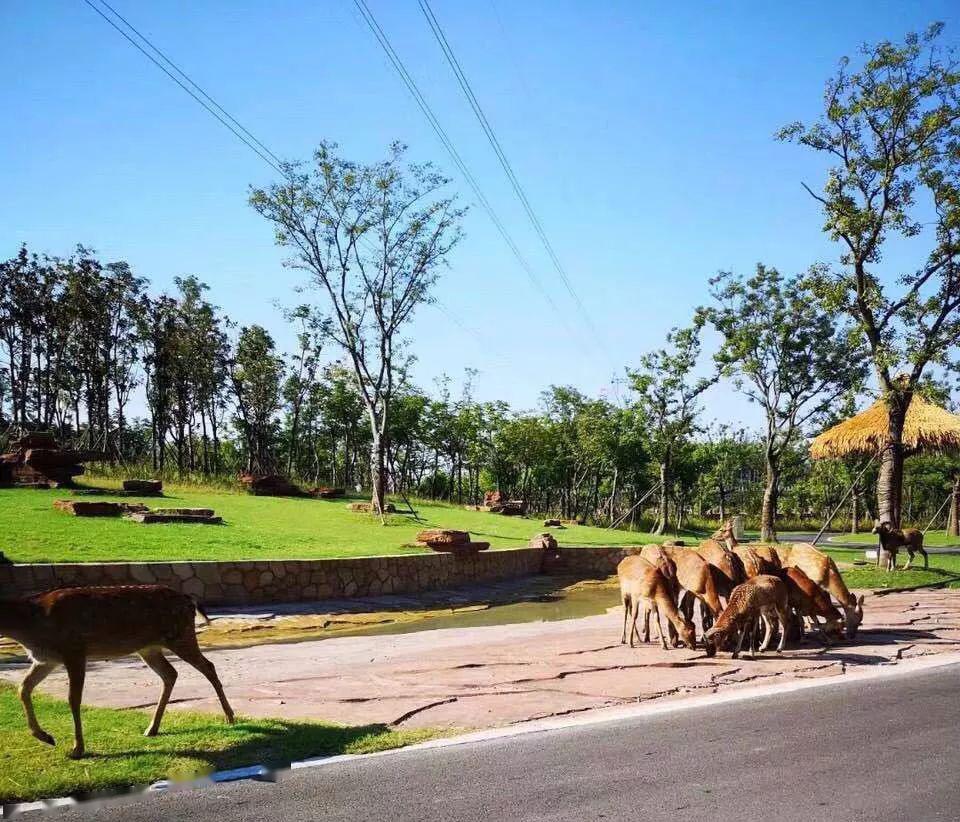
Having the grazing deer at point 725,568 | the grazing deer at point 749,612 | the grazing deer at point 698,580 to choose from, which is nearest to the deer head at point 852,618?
the grazing deer at point 725,568

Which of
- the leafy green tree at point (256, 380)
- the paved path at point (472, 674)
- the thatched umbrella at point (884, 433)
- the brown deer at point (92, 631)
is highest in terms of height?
the leafy green tree at point (256, 380)

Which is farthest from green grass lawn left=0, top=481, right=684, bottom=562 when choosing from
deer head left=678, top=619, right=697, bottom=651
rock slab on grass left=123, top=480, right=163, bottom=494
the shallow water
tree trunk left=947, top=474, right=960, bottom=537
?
tree trunk left=947, top=474, right=960, bottom=537

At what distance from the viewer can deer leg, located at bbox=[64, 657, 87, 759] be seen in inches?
229

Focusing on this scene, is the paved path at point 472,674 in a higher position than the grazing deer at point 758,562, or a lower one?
lower

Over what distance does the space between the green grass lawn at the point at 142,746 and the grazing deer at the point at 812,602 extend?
6.98 m

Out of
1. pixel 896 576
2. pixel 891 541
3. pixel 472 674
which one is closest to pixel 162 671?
pixel 472 674

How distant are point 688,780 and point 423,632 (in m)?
8.79

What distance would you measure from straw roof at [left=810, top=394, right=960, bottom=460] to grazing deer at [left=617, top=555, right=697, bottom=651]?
1844 cm

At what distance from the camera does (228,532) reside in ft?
65.3

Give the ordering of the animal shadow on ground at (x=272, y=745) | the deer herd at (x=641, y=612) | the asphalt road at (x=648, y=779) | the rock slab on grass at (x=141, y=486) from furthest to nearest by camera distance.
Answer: the rock slab on grass at (x=141, y=486) → the deer herd at (x=641, y=612) → the animal shadow on ground at (x=272, y=745) → the asphalt road at (x=648, y=779)

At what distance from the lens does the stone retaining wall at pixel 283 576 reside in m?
13.2

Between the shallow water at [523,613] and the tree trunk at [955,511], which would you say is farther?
Result: the tree trunk at [955,511]

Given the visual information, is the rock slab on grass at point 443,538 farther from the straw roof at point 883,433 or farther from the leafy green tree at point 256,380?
the leafy green tree at point 256,380

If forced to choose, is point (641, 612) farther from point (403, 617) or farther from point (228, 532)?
point (228, 532)
